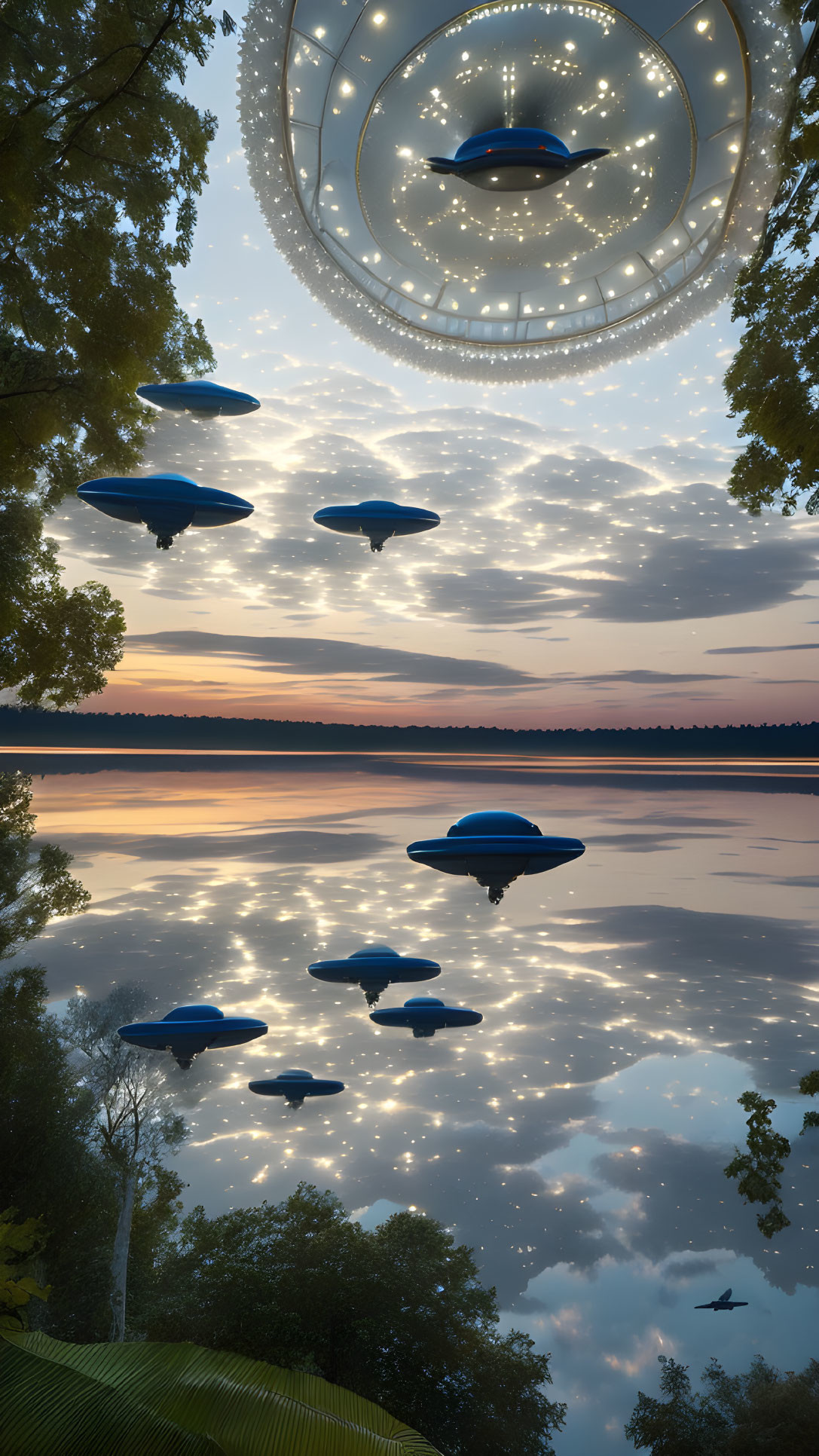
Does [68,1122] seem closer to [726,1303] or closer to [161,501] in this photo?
[726,1303]

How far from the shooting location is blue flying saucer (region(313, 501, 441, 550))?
357 inches

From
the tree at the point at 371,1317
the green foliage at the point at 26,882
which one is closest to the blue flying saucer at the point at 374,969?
the green foliage at the point at 26,882

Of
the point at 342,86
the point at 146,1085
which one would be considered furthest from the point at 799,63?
the point at 146,1085

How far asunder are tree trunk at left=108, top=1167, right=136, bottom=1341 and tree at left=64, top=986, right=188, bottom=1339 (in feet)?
0.09

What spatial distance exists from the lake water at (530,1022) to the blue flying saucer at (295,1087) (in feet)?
19.7

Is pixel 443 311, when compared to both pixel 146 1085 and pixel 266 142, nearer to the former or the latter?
pixel 266 142

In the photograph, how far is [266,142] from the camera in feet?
24.7

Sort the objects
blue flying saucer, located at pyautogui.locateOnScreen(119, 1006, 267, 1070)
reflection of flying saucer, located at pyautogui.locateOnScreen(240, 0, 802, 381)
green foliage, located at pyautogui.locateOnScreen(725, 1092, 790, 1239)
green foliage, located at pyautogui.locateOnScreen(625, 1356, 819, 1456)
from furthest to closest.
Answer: green foliage, located at pyautogui.locateOnScreen(625, 1356, 819, 1456) → blue flying saucer, located at pyautogui.locateOnScreen(119, 1006, 267, 1070) → green foliage, located at pyautogui.locateOnScreen(725, 1092, 790, 1239) → reflection of flying saucer, located at pyautogui.locateOnScreen(240, 0, 802, 381)

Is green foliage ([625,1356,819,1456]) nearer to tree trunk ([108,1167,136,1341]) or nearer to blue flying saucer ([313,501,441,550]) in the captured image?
tree trunk ([108,1167,136,1341])

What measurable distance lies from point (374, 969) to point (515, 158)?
388 inches

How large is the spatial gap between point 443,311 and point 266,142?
10.2 feet

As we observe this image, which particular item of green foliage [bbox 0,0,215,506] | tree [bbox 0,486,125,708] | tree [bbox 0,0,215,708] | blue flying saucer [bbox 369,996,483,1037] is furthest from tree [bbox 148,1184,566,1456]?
green foliage [bbox 0,0,215,506]

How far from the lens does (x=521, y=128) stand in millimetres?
6031

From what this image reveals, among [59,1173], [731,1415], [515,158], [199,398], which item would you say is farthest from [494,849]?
[731,1415]
